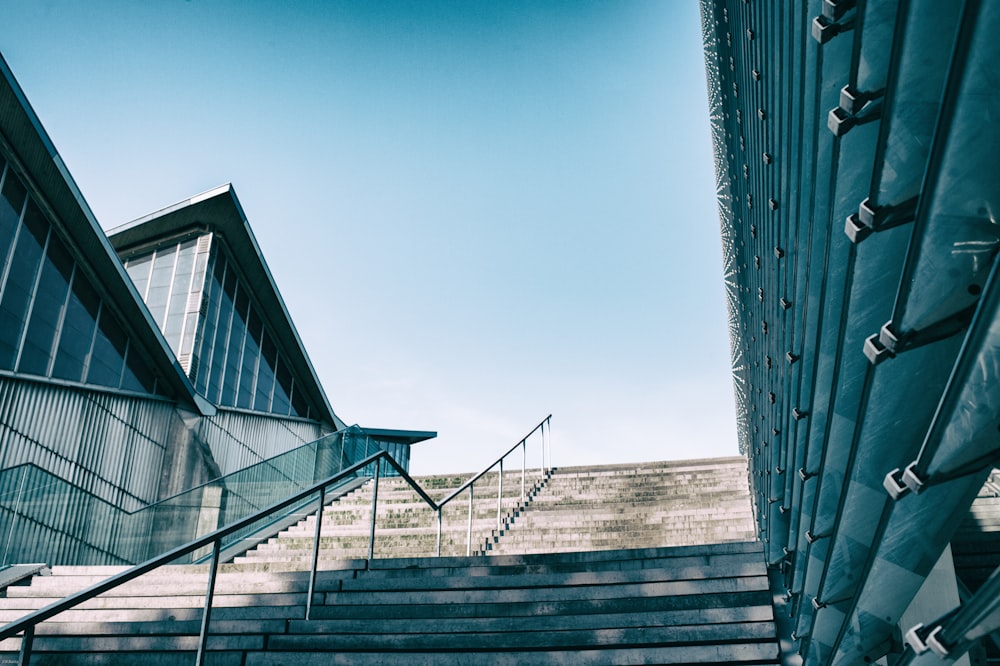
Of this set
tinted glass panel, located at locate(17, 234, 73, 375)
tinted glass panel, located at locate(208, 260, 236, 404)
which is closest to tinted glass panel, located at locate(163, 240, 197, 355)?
tinted glass panel, located at locate(208, 260, 236, 404)

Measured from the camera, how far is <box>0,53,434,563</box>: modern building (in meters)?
9.86

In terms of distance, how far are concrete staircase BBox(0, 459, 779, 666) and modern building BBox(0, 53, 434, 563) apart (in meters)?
2.70

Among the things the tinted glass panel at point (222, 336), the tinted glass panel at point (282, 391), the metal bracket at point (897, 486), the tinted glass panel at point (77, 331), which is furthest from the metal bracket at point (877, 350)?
the tinted glass panel at point (282, 391)

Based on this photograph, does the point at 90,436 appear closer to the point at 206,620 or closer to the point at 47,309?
the point at 47,309

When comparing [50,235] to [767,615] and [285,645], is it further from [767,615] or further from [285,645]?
[767,615]

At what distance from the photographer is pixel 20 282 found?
13.4m

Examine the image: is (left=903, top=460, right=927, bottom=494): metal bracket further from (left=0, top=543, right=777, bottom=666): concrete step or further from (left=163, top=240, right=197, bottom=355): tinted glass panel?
(left=163, top=240, right=197, bottom=355): tinted glass panel

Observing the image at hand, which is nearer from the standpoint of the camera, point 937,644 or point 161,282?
point 937,644

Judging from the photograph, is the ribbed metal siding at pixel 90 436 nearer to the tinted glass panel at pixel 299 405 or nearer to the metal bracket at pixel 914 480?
the tinted glass panel at pixel 299 405

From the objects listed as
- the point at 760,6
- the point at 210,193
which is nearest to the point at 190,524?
the point at 760,6

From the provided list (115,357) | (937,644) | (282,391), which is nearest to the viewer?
(937,644)

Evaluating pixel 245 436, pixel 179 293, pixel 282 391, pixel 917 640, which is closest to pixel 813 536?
pixel 917 640

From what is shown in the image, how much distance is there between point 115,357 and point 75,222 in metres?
2.90

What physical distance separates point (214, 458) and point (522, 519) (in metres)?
11.6
